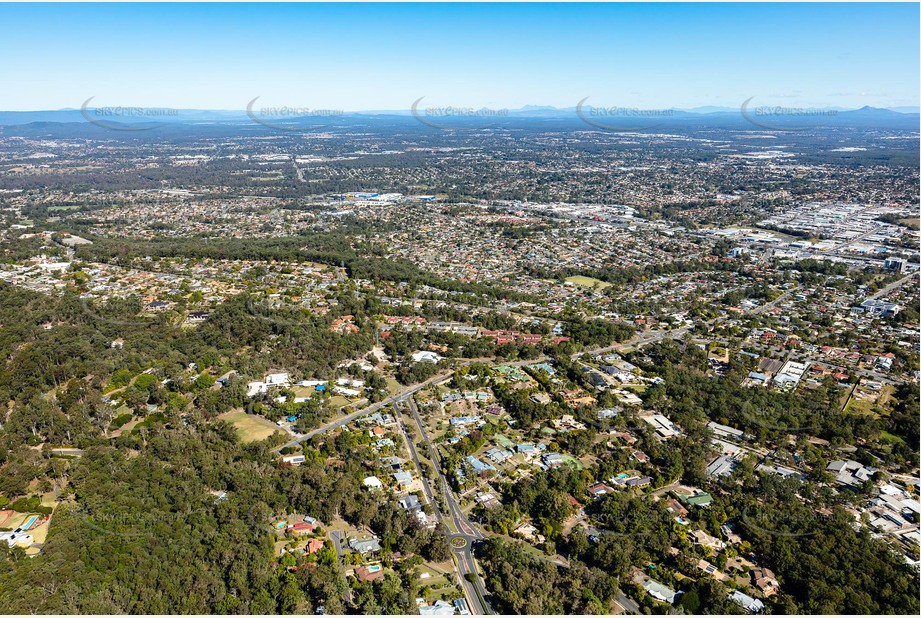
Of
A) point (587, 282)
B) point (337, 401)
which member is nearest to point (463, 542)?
point (337, 401)

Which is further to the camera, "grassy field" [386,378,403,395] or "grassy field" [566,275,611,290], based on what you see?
"grassy field" [566,275,611,290]

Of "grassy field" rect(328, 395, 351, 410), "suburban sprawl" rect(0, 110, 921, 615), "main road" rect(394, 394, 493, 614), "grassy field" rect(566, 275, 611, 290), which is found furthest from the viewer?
"grassy field" rect(566, 275, 611, 290)

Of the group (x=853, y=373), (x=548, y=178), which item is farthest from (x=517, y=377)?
(x=548, y=178)

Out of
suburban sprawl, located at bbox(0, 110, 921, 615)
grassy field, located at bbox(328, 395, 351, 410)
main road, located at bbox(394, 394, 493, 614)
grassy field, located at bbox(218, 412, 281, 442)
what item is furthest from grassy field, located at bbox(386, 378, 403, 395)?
grassy field, located at bbox(218, 412, 281, 442)

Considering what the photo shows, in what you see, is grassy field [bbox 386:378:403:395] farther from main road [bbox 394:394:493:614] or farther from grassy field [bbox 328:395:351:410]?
main road [bbox 394:394:493:614]

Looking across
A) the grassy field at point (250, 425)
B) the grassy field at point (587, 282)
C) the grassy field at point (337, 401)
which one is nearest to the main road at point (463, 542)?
the grassy field at point (337, 401)

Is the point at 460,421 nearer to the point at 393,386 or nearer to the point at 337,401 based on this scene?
the point at 393,386

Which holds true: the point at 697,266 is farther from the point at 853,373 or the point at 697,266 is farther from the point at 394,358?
the point at 394,358

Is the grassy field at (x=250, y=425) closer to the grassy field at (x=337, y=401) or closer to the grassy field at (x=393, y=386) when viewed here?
the grassy field at (x=337, y=401)
